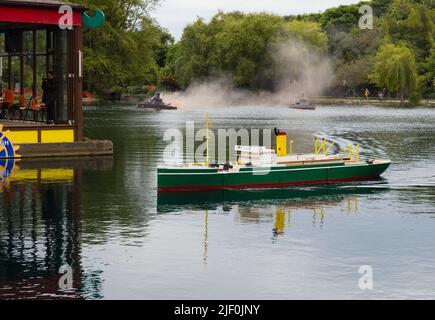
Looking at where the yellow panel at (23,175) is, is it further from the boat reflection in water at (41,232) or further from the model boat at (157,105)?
the model boat at (157,105)

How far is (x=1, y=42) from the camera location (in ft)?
187

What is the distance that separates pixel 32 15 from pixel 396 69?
11325 cm

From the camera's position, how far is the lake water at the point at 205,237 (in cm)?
2200

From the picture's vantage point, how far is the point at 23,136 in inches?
1917

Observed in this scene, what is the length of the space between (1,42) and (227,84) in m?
112

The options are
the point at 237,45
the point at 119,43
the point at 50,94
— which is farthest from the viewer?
the point at 237,45

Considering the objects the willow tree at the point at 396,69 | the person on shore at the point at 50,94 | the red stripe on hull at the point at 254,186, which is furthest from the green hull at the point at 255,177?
the willow tree at the point at 396,69

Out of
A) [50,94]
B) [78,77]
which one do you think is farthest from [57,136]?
[78,77]

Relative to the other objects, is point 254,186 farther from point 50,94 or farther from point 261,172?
point 50,94

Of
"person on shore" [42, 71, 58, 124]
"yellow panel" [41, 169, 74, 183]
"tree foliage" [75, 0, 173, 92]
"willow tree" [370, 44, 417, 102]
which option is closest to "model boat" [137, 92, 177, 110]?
"tree foliage" [75, 0, 173, 92]

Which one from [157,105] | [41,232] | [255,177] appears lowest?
[41,232]

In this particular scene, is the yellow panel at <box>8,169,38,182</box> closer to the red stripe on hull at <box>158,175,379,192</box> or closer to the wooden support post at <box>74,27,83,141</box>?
the wooden support post at <box>74,27,83,141</box>
